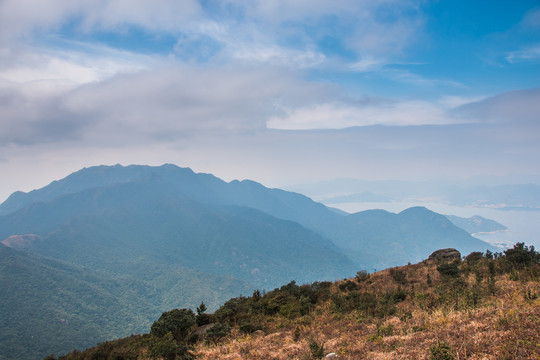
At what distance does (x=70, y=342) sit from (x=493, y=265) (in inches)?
7350

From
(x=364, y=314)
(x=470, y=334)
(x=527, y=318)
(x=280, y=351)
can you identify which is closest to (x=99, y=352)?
(x=280, y=351)

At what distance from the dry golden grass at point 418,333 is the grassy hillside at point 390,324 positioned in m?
0.03

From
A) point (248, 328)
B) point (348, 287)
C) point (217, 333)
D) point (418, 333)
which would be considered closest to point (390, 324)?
point (418, 333)

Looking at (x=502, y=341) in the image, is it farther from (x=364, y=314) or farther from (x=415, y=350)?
(x=364, y=314)

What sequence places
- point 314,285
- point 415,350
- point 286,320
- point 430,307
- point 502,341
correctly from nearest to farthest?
point 502,341, point 415,350, point 430,307, point 286,320, point 314,285

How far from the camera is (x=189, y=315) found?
65.2 feet

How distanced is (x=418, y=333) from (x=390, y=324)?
1.87 m

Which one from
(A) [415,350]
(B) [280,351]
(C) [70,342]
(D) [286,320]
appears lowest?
(C) [70,342]

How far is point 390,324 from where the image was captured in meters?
12.2

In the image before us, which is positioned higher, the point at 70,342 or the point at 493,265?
the point at 493,265

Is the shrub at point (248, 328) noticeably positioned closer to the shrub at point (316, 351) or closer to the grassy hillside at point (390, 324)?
the grassy hillside at point (390, 324)

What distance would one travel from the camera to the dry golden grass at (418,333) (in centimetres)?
821

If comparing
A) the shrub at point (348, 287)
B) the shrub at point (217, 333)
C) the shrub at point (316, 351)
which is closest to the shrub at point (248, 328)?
the shrub at point (217, 333)

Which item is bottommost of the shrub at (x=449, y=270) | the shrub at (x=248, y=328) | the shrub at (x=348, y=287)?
the shrub at (x=348, y=287)
